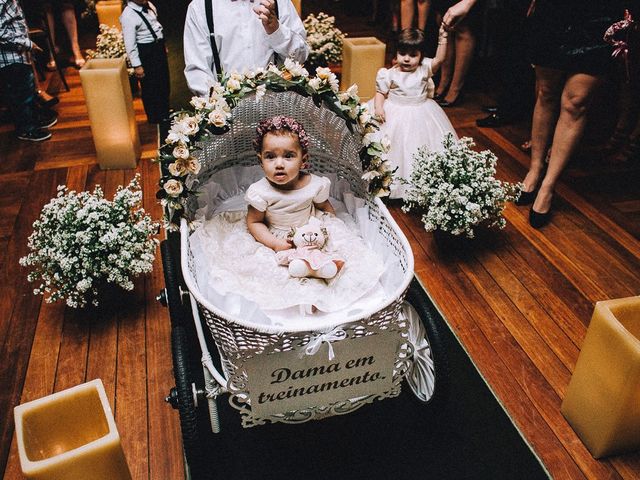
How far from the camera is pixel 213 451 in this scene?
185 centimetres

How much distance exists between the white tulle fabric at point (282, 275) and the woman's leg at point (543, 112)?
1.37 m

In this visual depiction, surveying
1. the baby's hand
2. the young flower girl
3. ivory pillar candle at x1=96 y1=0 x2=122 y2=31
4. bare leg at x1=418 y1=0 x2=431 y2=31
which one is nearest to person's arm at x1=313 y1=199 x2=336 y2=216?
the baby's hand

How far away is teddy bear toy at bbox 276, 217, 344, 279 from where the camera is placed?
184cm

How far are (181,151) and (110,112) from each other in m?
1.96

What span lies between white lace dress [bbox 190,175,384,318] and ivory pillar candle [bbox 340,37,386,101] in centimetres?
217

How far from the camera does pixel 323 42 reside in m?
4.78

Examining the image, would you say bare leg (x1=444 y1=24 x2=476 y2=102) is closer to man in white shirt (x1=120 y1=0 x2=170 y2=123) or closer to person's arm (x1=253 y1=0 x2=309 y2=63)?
person's arm (x1=253 y1=0 x2=309 y2=63)

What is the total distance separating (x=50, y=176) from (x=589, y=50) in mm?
3222

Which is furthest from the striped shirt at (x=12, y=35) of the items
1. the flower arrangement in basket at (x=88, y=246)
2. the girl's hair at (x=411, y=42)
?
the girl's hair at (x=411, y=42)

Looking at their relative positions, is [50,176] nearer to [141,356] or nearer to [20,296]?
[20,296]

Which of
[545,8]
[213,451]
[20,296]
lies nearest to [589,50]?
[545,8]

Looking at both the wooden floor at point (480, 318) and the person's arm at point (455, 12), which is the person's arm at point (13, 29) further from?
the person's arm at point (455, 12)

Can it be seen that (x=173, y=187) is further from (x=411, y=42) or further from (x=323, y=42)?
(x=323, y=42)

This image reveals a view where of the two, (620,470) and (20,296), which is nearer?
(620,470)
